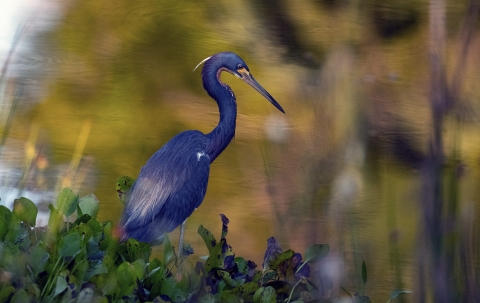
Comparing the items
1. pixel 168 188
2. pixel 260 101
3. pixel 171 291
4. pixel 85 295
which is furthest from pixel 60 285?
pixel 260 101

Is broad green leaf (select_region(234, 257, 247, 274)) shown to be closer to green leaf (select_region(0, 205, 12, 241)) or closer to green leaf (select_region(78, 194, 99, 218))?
green leaf (select_region(78, 194, 99, 218))

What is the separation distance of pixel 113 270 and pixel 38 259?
134 mm

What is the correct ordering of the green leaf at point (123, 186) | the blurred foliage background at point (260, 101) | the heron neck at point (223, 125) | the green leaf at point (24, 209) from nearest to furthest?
the green leaf at point (24, 209), the green leaf at point (123, 186), the heron neck at point (223, 125), the blurred foliage background at point (260, 101)

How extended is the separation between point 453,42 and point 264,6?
3.06 feet

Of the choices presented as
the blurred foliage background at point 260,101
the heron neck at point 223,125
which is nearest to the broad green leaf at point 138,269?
the heron neck at point 223,125

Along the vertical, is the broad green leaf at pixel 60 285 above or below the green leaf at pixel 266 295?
above

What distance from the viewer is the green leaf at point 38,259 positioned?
3.81 feet

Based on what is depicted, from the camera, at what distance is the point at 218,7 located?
3.31m

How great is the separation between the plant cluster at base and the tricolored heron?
730 mm

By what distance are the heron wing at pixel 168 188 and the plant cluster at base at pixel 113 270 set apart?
0.72 meters

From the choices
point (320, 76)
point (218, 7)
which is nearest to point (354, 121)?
point (320, 76)

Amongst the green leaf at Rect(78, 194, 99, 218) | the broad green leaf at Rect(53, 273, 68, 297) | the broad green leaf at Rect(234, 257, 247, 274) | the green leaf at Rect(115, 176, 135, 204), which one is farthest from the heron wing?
the broad green leaf at Rect(53, 273, 68, 297)

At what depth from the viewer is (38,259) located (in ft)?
3.81

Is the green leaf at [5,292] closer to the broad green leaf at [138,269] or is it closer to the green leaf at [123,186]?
the broad green leaf at [138,269]
